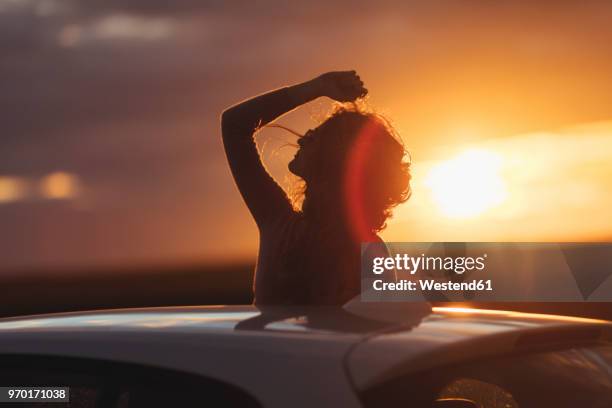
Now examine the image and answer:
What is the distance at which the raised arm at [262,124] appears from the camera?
182 inches

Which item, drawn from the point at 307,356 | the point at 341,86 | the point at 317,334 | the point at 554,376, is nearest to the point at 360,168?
the point at 341,86

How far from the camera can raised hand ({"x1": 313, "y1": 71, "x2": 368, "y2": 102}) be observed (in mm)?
4602

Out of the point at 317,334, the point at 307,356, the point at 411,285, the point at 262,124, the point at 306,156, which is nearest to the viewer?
the point at 307,356

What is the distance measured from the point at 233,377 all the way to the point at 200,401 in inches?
6.1

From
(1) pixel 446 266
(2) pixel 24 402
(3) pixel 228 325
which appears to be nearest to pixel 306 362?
(3) pixel 228 325

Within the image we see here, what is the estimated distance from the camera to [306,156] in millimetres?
4523

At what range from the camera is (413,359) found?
262 centimetres

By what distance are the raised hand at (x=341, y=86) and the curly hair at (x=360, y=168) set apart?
0.26 feet

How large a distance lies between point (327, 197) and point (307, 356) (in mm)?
1855

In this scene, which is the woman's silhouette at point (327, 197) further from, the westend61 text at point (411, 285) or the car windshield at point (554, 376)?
the car windshield at point (554, 376)

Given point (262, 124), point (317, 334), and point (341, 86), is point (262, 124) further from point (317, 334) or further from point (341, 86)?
point (317, 334)

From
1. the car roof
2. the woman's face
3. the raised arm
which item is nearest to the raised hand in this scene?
the raised arm

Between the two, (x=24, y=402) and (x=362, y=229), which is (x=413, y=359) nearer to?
(x=24, y=402)

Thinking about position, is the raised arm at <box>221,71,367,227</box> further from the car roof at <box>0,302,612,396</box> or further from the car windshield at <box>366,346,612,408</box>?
the car windshield at <box>366,346,612,408</box>
